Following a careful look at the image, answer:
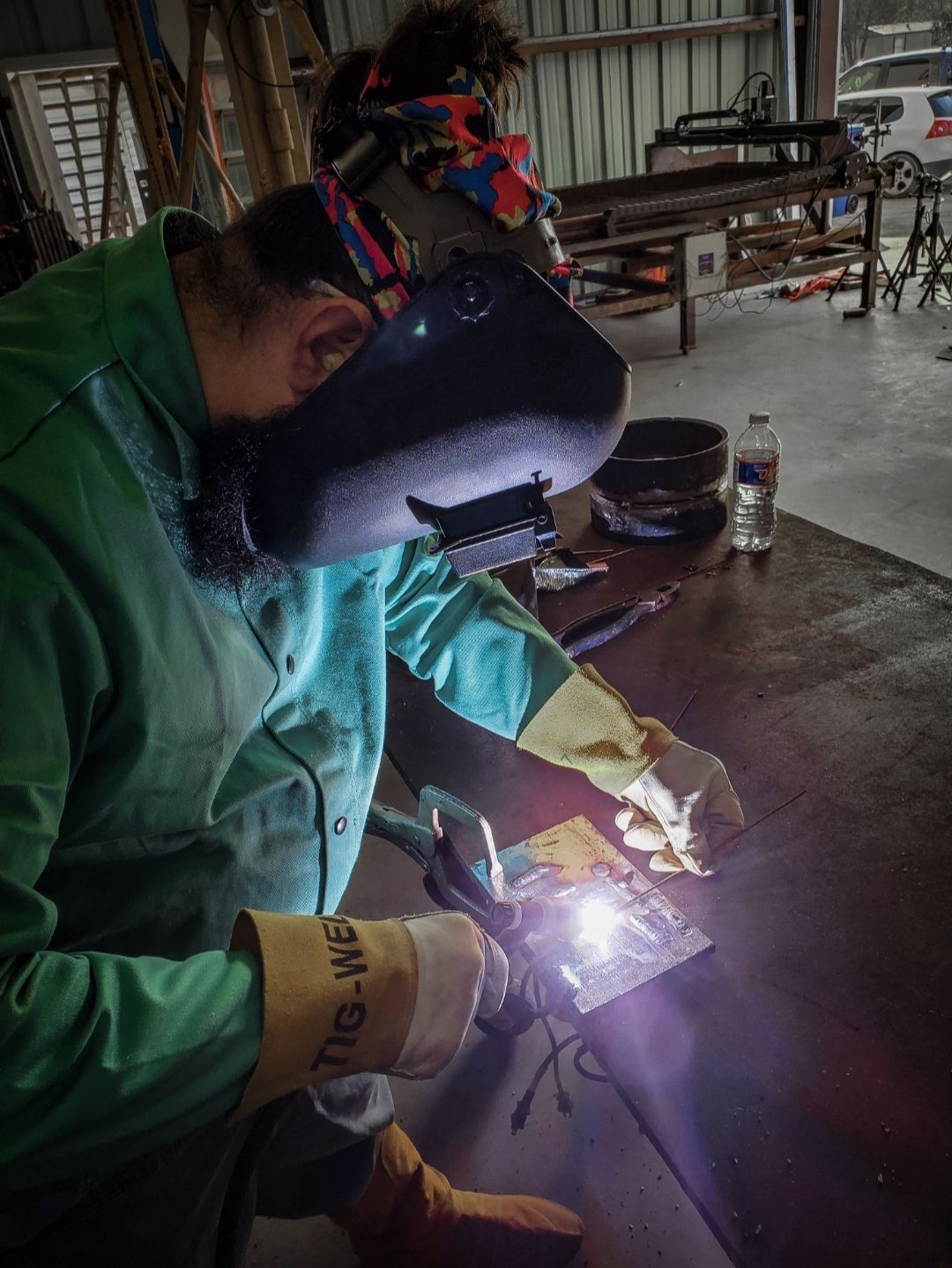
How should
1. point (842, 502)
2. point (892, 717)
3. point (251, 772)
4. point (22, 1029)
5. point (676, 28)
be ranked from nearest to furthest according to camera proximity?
1. point (22, 1029)
2. point (251, 772)
3. point (892, 717)
4. point (842, 502)
5. point (676, 28)

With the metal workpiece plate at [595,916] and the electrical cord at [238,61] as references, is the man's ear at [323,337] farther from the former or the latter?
the electrical cord at [238,61]

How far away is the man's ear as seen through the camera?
0.92 metres

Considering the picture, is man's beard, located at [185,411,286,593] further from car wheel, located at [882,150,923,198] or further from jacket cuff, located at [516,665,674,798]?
car wheel, located at [882,150,923,198]

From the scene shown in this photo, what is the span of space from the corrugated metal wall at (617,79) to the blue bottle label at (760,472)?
23.7 feet

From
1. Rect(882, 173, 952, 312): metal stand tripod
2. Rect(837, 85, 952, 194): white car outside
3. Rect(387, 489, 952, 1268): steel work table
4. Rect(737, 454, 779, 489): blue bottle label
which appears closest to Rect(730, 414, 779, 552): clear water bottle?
Rect(737, 454, 779, 489): blue bottle label

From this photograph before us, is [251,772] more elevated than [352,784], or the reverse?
[251,772]

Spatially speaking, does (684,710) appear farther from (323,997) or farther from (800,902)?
(323,997)

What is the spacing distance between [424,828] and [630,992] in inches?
15.3

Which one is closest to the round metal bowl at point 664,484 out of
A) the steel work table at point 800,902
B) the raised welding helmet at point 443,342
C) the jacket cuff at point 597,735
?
the steel work table at point 800,902

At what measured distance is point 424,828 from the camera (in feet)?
4.31

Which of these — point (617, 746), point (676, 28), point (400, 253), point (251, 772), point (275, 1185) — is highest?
point (676, 28)

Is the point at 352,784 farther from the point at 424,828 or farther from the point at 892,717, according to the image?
the point at 892,717

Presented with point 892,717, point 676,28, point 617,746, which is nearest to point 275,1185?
point 617,746

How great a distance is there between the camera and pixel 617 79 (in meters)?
9.01
